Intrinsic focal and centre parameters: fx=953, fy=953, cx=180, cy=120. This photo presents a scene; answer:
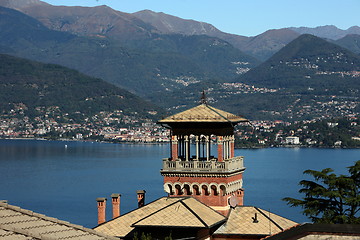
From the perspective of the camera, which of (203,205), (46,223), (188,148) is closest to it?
(46,223)

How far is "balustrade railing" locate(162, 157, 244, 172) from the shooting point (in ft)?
85.0

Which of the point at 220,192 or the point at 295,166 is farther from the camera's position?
the point at 295,166

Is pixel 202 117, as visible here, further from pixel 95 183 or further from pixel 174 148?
pixel 95 183

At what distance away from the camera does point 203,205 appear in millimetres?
25141

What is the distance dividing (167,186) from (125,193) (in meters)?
92.0

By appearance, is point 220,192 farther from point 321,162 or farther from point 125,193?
point 321,162

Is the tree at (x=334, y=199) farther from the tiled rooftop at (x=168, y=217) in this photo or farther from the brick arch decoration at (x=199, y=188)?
the tiled rooftop at (x=168, y=217)

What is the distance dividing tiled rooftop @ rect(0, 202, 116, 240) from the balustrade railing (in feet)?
35.6

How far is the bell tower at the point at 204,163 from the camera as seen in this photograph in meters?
25.8

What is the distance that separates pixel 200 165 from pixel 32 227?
12.4 m

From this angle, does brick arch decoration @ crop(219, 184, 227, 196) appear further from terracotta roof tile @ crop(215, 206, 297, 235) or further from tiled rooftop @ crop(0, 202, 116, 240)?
tiled rooftop @ crop(0, 202, 116, 240)

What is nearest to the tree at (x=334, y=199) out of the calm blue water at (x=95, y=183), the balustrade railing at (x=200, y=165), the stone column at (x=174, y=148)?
the balustrade railing at (x=200, y=165)

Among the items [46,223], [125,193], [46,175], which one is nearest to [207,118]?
[46,223]

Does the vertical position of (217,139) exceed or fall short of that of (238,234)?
it exceeds it
